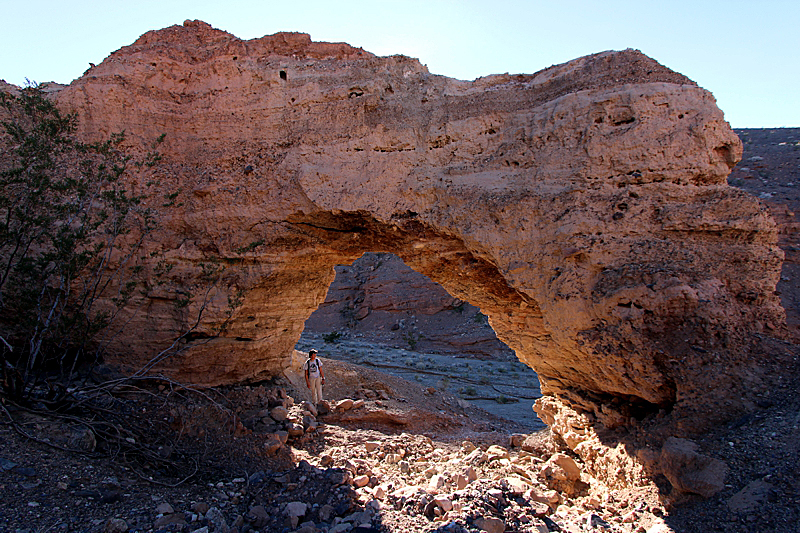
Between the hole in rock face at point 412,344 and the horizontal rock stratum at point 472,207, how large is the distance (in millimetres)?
3836

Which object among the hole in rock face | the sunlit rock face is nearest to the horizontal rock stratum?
the sunlit rock face

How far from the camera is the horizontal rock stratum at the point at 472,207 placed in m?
4.07

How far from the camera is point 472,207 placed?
5.02m

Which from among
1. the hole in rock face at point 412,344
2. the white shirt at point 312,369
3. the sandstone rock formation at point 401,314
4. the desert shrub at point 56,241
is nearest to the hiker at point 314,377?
the white shirt at point 312,369

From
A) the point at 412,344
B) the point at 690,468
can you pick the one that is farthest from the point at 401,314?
the point at 690,468

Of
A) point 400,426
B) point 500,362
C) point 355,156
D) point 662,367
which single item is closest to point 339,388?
point 400,426

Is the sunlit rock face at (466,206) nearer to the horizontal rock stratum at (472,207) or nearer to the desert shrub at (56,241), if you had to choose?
the horizontal rock stratum at (472,207)

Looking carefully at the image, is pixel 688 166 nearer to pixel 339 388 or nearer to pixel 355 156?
pixel 355 156

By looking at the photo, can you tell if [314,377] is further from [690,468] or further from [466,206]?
[690,468]

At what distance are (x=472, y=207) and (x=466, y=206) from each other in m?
0.08

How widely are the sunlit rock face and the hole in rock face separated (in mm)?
3809

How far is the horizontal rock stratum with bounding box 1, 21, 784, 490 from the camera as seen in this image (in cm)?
407

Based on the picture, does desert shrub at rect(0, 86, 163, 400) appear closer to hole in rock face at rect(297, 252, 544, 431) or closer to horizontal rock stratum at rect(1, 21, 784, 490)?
horizontal rock stratum at rect(1, 21, 784, 490)


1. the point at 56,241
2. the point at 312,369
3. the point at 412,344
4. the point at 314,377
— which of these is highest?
the point at 56,241
